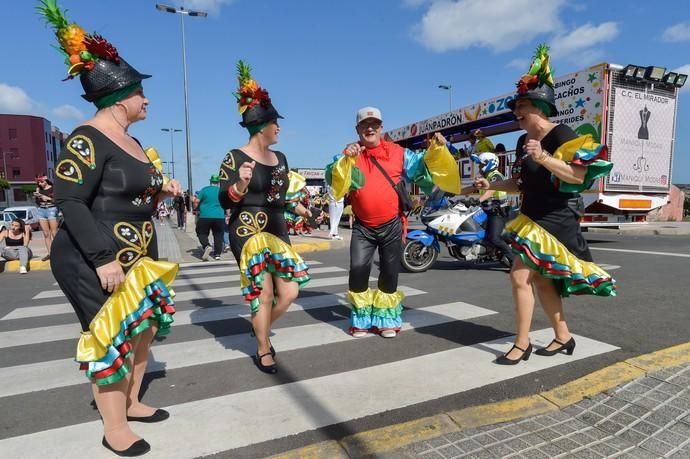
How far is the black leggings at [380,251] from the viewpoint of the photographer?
386 cm

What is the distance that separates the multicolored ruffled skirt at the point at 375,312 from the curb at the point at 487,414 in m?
1.53

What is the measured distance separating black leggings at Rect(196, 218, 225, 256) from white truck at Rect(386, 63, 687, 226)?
24.2 feet

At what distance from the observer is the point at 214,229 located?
935cm

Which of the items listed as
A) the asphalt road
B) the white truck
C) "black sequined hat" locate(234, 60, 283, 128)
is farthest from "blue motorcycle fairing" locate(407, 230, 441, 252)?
the white truck

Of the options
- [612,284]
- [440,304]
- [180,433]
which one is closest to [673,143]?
[440,304]

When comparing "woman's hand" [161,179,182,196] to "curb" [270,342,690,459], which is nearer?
"curb" [270,342,690,459]

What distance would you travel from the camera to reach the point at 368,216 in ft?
12.5

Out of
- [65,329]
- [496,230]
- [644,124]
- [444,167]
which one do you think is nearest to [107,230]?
[444,167]

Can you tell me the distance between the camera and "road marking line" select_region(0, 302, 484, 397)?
309 cm

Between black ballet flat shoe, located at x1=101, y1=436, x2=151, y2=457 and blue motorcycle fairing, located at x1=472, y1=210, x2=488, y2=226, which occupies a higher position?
blue motorcycle fairing, located at x1=472, y1=210, x2=488, y2=226

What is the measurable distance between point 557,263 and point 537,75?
1.30 metres

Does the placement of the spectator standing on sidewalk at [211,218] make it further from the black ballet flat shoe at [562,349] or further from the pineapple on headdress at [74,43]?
the black ballet flat shoe at [562,349]

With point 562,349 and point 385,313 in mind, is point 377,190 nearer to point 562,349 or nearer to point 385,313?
point 385,313

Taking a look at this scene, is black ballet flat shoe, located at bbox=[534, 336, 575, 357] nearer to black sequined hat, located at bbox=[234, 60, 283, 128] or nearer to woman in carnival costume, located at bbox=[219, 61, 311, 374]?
woman in carnival costume, located at bbox=[219, 61, 311, 374]
